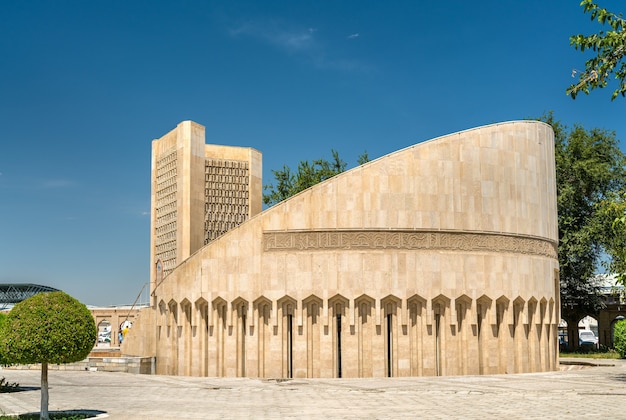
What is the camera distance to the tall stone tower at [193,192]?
119 feet

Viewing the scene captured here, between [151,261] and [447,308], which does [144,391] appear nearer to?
[447,308]

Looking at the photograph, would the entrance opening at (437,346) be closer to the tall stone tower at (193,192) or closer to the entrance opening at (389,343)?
the entrance opening at (389,343)

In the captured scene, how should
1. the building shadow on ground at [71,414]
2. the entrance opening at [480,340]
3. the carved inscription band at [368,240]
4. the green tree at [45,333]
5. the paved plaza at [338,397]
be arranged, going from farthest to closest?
the entrance opening at [480,340] < the carved inscription band at [368,240] < the paved plaza at [338,397] < the building shadow on ground at [71,414] < the green tree at [45,333]

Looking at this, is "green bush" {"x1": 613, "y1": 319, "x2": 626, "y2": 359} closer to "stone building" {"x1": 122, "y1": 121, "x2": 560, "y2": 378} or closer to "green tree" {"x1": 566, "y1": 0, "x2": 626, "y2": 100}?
"stone building" {"x1": 122, "y1": 121, "x2": 560, "y2": 378}

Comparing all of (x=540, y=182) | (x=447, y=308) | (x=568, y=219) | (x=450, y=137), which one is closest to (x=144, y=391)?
(x=447, y=308)

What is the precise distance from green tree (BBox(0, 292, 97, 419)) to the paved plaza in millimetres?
1718

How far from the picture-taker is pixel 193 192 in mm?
36594

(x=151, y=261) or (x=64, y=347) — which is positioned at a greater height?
(x=151, y=261)

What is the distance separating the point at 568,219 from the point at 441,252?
19.3 metres

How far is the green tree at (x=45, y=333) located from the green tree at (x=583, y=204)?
32.5 meters

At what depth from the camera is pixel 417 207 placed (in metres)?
24.7

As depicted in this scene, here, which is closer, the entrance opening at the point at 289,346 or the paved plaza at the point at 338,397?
the paved plaza at the point at 338,397

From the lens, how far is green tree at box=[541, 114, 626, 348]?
40.6 meters

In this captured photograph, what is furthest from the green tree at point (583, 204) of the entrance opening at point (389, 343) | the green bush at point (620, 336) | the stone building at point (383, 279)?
the entrance opening at point (389, 343)
